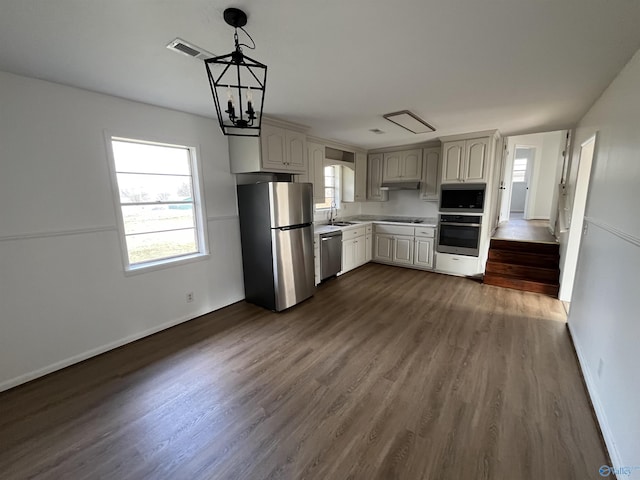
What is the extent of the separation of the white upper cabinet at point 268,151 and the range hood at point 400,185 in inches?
91.5

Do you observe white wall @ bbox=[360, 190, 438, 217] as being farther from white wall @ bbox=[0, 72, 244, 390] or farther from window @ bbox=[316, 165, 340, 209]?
white wall @ bbox=[0, 72, 244, 390]

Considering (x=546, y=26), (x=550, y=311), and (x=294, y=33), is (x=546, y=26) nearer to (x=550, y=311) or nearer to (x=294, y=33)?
(x=294, y=33)

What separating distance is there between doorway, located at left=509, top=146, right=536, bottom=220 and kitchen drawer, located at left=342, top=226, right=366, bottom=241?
5.25m

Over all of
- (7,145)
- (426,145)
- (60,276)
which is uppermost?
(426,145)

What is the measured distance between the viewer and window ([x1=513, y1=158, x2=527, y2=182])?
317 inches

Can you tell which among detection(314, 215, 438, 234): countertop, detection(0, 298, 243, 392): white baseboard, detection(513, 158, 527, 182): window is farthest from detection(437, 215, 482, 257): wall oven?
detection(513, 158, 527, 182): window

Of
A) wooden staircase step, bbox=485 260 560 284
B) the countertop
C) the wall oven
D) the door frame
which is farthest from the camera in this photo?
the door frame

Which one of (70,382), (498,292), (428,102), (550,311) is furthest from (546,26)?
(70,382)

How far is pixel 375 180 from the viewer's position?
561cm

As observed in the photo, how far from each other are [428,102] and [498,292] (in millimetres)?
2972

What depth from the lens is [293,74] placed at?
2.09 meters

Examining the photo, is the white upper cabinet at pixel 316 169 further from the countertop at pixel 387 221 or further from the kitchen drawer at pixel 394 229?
the kitchen drawer at pixel 394 229

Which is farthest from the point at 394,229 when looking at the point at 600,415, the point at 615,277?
the point at 600,415

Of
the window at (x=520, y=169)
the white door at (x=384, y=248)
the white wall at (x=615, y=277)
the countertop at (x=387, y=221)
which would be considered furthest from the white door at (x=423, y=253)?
the window at (x=520, y=169)
